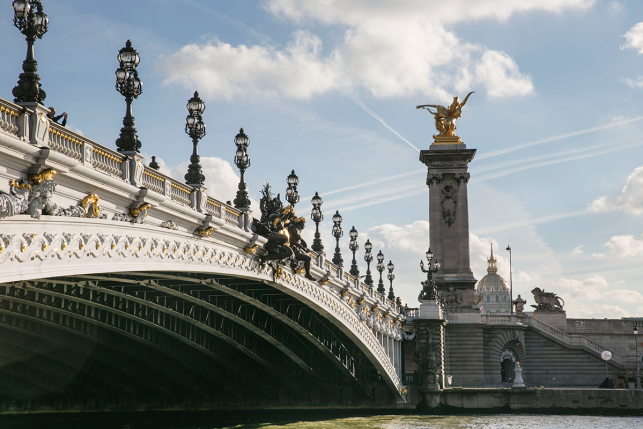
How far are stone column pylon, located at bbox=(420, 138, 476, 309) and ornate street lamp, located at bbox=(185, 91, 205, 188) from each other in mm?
65902

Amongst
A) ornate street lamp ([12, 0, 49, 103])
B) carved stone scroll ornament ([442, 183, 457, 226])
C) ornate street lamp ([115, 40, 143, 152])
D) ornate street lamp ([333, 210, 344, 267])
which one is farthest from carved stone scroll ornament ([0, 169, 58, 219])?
carved stone scroll ornament ([442, 183, 457, 226])

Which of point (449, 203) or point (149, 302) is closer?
point (149, 302)

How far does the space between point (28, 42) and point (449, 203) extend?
78.1 meters

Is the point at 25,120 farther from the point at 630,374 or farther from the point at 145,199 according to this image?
the point at 630,374

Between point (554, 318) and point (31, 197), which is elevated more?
point (554, 318)

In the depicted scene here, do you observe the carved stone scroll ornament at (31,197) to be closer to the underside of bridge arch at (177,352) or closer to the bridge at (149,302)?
the bridge at (149,302)

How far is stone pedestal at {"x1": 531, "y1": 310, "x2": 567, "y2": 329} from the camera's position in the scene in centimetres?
9169

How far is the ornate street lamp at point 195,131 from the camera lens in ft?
78.1

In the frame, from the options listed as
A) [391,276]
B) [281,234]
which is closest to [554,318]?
[391,276]

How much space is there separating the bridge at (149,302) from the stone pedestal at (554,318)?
1130 inches

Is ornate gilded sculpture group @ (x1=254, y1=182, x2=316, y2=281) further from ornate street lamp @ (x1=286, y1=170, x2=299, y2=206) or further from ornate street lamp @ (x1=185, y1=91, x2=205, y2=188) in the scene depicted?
ornate street lamp @ (x1=185, y1=91, x2=205, y2=188)

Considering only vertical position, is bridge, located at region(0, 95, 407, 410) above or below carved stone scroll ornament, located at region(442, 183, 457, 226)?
below

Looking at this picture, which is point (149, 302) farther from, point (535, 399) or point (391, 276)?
point (391, 276)

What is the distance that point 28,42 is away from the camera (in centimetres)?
1664
